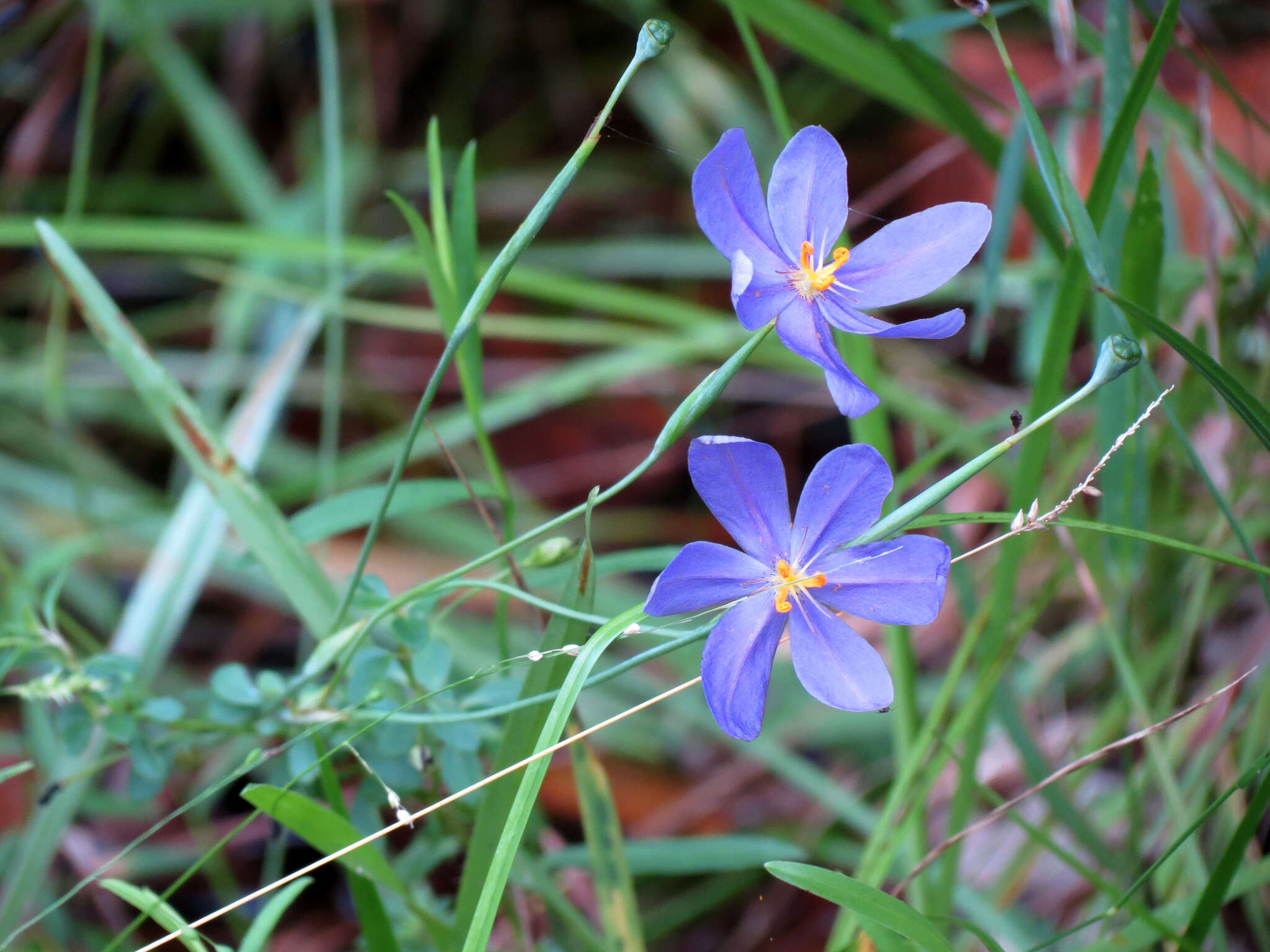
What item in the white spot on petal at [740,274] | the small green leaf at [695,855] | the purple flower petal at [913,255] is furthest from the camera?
the small green leaf at [695,855]

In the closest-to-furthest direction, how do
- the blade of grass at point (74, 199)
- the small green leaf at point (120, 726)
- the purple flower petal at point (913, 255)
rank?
the purple flower petal at point (913, 255), the small green leaf at point (120, 726), the blade of grass at point (74, 199)

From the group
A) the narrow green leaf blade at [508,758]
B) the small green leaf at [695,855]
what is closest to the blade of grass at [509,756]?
the narrow green leaf blade at [508,758]

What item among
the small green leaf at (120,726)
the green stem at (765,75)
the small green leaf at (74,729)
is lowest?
the small green leaf at (74,729)

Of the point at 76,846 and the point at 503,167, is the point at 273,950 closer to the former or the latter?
the point at 76,846

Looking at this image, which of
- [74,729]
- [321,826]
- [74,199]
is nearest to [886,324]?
[321,826]

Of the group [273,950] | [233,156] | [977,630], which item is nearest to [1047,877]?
[977,630]

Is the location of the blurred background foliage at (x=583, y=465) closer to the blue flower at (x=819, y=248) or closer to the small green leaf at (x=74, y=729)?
the small green leaf at (x=74, y=729)
